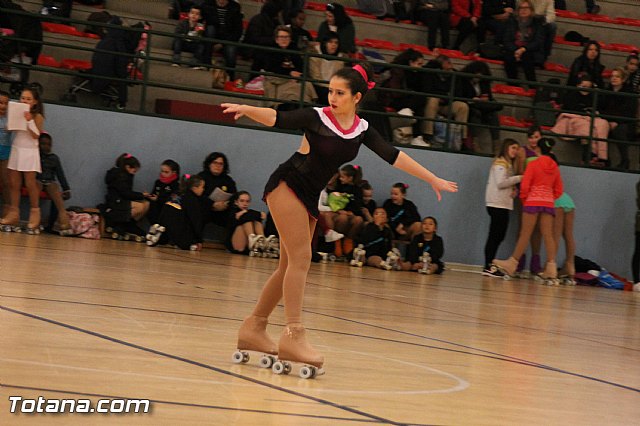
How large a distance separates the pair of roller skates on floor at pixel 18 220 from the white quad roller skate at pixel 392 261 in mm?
4943

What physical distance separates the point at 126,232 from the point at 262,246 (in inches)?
79.3

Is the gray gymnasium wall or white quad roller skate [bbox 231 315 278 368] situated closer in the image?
white quad roller skate [bbox 231 315 278 368]

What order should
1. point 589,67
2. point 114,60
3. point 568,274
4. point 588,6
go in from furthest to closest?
point 588,6, point 589,67, point 568,274, point 114,60

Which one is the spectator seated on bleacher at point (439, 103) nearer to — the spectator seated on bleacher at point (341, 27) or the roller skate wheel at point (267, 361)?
the spectator seated on bleacher at point (341, 27)

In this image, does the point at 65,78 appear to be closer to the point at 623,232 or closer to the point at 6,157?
the point at 6,157

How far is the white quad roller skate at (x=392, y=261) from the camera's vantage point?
618 inches

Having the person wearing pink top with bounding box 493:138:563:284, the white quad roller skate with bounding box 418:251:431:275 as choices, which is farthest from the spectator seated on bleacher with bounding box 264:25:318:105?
the person wearing pink top with bounding box 493:138:563:284

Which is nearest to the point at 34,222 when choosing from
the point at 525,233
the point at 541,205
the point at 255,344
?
the point at 525,233

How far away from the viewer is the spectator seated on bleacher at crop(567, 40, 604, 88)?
758 inches

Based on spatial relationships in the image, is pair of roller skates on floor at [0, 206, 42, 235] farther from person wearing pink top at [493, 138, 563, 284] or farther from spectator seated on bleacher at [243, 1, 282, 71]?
person wearing pink top at [493, 138, 563, 284]

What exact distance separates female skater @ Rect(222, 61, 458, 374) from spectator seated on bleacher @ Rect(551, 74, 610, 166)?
1281 centimetres

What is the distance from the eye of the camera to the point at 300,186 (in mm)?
5859

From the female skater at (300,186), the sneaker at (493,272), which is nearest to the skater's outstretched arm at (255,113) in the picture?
the female skater at (300,186)

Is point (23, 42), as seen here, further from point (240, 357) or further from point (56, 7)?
point (240, 357)
